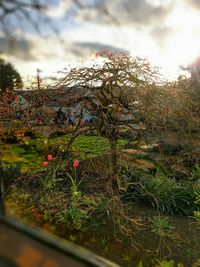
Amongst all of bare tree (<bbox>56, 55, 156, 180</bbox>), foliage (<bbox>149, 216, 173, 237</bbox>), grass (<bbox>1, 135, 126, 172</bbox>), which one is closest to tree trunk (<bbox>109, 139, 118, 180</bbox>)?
bare tree (<bbox>56, 55, 156, 180</bbox>)

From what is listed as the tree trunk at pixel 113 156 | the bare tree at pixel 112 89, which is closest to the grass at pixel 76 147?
the tree trunk at pixel 113 156

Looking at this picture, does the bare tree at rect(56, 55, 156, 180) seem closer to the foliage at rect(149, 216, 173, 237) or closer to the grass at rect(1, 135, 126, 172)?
the grass at rect(1, 135, 126, 172)

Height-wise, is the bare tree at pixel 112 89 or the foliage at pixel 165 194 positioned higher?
the bare tree at pixel 112 89

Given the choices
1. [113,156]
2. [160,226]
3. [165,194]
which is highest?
[113,156]

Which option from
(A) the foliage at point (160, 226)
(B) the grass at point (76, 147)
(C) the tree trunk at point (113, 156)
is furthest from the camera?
(B) the grass at point (76, 147)

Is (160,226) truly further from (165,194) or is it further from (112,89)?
(112,89)

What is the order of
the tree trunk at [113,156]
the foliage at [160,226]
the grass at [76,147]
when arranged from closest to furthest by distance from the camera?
the foliage at [160,226], the tree trunk at [113,156], the grass at [76,147]

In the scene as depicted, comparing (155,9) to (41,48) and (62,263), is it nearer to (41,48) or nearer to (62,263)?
(41,48)

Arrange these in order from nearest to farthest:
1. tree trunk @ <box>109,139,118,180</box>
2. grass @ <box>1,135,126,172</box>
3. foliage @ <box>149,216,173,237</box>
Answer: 1. foliage @ <box>149,216,173,237</box>
2. tree trunk @ <box>109,139,118,180</box>
3. grass @ <box>1,135,126,172</box>

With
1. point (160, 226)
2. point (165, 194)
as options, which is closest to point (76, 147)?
point (165, 194)

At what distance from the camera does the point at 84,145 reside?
7.23 metres

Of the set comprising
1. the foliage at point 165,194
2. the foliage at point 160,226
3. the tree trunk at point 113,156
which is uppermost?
the tree trunk at point 113,156

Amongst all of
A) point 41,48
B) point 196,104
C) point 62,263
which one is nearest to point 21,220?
Result: point 62,263

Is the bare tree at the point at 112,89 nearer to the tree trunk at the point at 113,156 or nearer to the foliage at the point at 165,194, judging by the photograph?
the tree trunk at the point at 113,156
